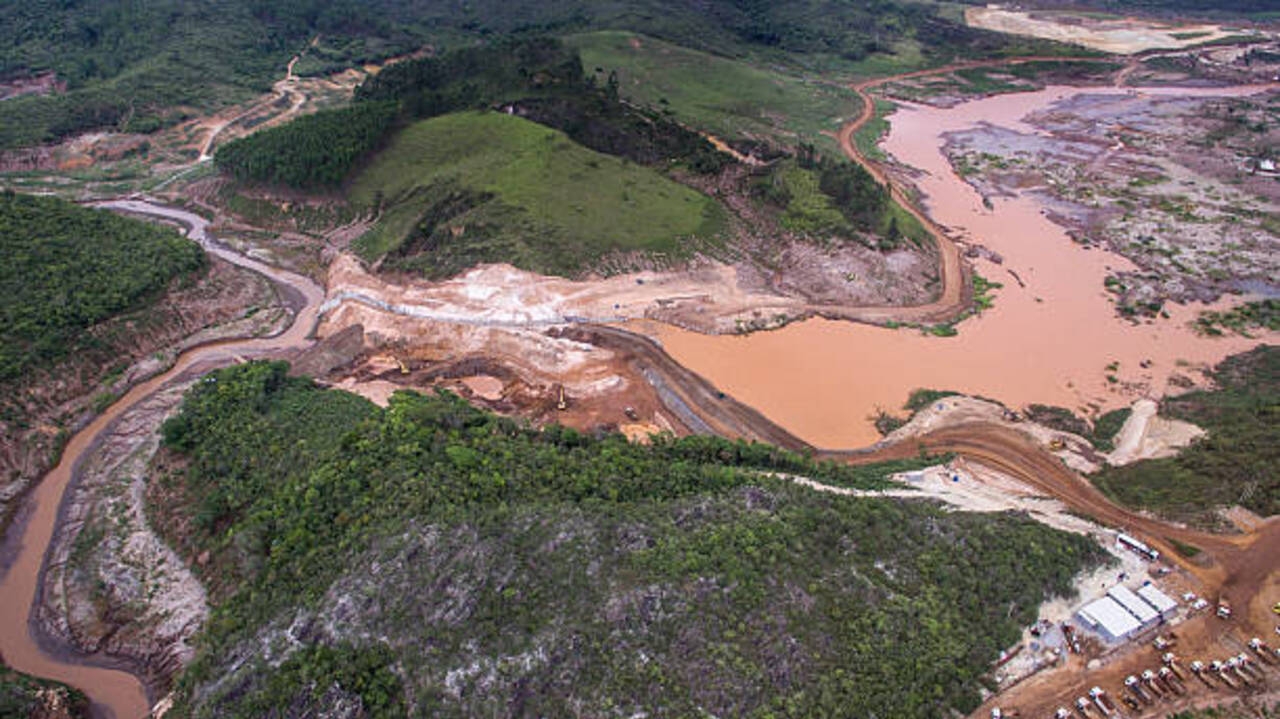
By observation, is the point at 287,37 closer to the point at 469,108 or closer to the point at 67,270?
the point at 469,108

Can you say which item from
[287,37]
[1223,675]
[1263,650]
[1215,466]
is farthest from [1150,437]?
[287,37]

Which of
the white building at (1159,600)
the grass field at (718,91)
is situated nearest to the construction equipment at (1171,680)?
the white building at (1159,600)

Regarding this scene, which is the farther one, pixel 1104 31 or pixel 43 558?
pixel 1104 31

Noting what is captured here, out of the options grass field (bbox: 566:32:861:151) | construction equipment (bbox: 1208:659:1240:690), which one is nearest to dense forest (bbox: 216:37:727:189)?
grass field (bbox: 566:32:861:151)

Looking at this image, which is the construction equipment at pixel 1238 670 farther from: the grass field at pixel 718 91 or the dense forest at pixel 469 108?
the grass field at pixel 718 91

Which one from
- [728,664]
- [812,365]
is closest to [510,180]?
[812,365]

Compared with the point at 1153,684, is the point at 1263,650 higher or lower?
higher

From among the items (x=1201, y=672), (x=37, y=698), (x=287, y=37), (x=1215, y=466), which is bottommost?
(x=37, y=698)
